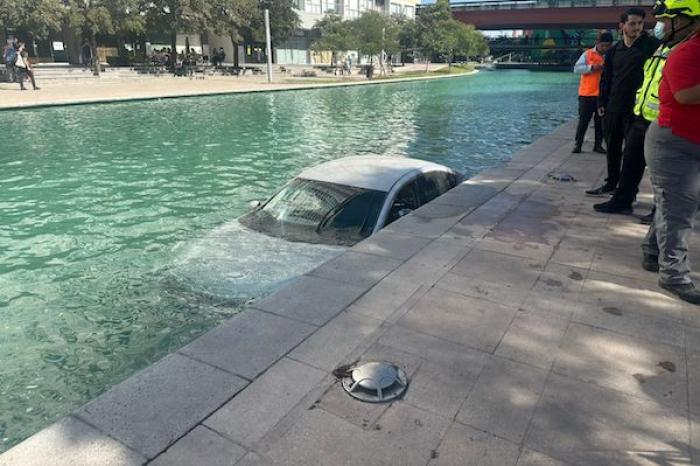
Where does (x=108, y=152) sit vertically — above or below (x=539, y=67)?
below

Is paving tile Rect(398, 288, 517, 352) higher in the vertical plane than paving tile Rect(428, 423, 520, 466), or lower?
higher

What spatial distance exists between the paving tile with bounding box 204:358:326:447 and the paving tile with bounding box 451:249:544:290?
79.0 inches

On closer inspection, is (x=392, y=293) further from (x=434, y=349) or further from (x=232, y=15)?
(x=232, y=15)

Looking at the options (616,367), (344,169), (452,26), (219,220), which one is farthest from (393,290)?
(452,26)

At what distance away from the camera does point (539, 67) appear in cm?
8994

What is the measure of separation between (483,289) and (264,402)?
217 centimetres

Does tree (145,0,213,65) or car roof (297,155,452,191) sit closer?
car roof (297,155,452,191)

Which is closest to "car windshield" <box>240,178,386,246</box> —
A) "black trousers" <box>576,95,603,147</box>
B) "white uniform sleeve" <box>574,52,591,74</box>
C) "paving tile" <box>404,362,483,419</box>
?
"paving tile" <box>404,362,483,419</box>

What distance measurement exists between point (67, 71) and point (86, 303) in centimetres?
3834

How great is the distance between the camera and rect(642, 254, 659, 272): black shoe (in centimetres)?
465

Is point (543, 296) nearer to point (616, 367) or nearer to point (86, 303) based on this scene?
point (616, 367)

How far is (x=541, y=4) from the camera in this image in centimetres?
7488

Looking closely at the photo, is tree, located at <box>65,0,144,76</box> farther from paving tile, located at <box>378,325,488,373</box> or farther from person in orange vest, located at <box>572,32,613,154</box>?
paving tile, located at <box>378,325,488,373</box>

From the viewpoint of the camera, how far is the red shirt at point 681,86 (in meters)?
3.82
